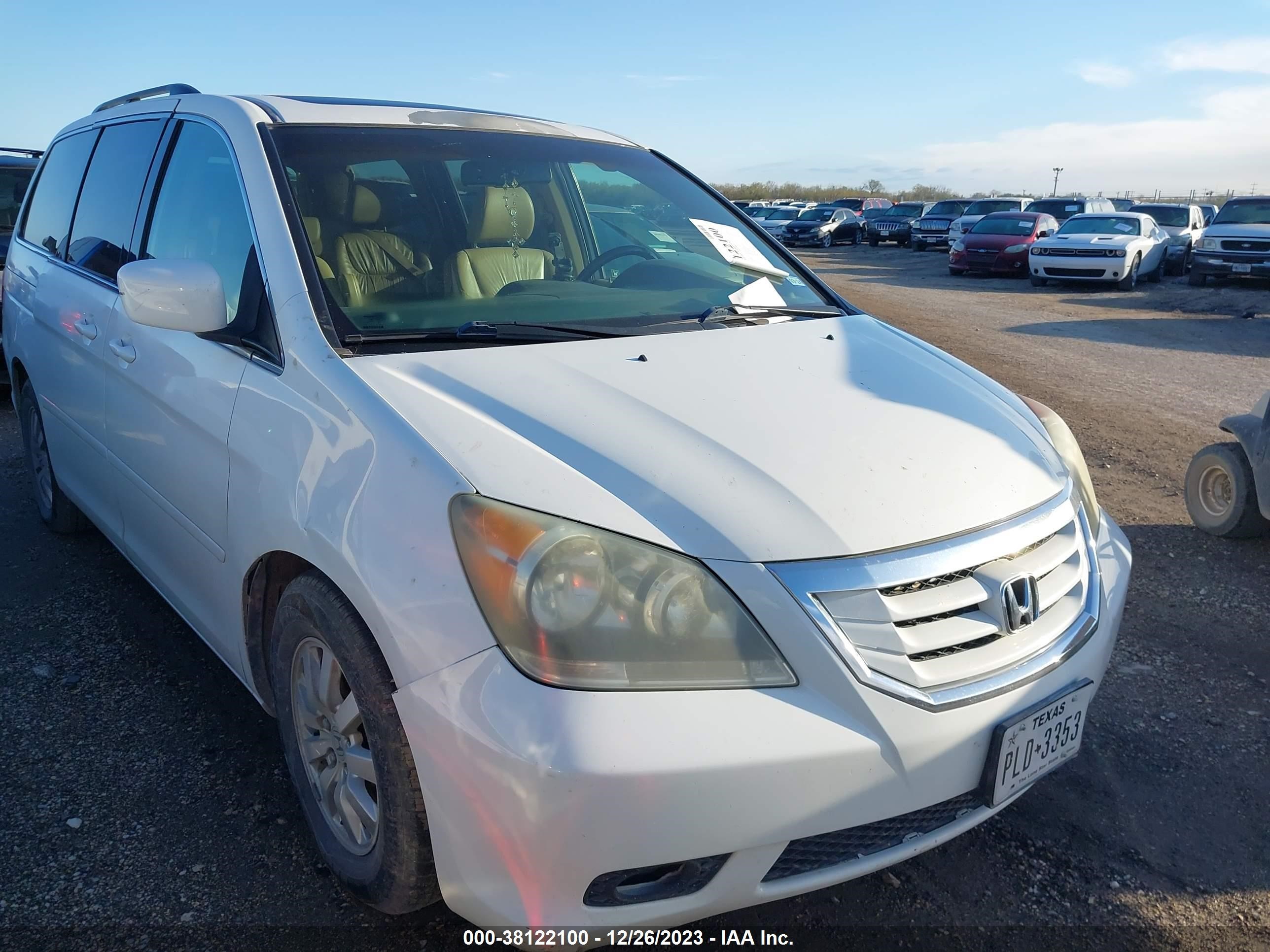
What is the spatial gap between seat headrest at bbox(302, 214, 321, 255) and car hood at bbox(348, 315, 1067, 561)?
0.46m

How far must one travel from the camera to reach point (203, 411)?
8.39 ft

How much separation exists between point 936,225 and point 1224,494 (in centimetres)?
2666

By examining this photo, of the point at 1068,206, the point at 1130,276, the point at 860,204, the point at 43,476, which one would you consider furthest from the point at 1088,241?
the point at 860,204

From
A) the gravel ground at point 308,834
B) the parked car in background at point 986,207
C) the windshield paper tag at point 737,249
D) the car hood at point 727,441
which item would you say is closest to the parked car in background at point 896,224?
the parked car in background at point 986,207

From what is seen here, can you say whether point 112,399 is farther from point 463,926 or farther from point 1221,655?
point 1221,655

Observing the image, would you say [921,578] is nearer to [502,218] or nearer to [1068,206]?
[502,218]

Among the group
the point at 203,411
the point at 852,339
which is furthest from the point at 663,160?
the point at 203,411

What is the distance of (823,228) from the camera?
32.8m

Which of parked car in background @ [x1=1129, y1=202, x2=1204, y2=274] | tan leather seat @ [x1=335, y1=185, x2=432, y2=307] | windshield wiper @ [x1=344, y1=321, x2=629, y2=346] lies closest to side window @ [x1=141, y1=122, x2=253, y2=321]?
tan leather seat @ [x1=335, y1=185, x2=432, y2=307]

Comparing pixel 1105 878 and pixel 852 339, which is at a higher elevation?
pixel 852 339

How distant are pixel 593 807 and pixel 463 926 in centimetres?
81

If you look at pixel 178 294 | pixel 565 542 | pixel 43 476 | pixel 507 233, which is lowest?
pixel 43 476

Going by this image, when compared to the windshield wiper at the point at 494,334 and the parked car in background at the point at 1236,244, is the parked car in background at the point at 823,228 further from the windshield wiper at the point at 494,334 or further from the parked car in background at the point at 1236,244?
the windshield wiper at the point at 494,334

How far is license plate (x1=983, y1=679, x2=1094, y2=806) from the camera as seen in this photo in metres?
1.94
